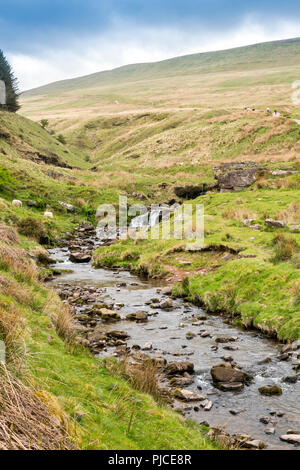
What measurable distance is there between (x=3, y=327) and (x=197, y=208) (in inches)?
1021

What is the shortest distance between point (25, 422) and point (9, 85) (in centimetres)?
9602

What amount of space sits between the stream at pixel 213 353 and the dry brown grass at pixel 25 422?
4.31 m

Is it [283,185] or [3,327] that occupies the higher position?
[283,185]

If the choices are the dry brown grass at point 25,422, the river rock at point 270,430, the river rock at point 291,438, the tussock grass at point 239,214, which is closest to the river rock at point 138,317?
the river rock at point 270,430

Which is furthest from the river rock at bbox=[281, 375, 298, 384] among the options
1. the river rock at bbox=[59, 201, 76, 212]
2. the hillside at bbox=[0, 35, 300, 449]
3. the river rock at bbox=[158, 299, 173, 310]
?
the river rock at bbox=[59, 201, 76, 212]

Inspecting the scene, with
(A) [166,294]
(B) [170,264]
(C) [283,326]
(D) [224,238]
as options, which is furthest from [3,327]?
(D) [224,238]

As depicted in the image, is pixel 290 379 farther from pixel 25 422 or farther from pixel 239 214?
pixel 239 214

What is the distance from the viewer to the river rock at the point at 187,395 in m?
10.1

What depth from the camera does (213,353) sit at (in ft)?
42.1

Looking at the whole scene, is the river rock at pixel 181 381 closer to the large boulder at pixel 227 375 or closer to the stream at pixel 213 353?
the stream at pixel 213 353

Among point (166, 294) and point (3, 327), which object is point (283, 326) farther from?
point (3, 327)

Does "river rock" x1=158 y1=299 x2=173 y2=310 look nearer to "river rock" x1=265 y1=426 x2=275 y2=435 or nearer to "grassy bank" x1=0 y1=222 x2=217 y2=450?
"grassy bank" x1=0 y1=222 x2=217 y2=450
